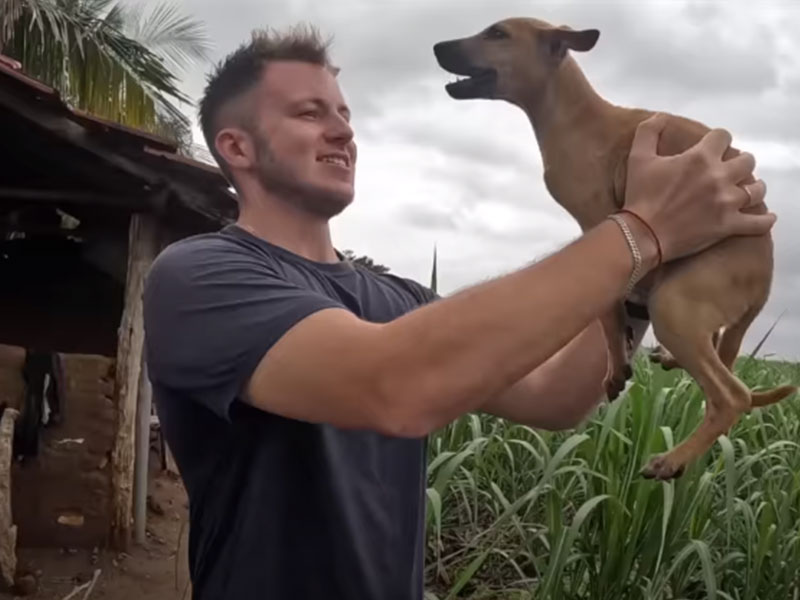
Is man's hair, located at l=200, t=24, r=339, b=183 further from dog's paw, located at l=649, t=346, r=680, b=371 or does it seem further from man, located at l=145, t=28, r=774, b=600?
dog's paw, located at l=649, t=346, r=680, b=371

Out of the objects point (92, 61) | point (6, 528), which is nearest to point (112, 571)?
point (6, 528)

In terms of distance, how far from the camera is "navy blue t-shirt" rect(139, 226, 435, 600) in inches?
56.2

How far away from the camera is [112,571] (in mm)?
5828

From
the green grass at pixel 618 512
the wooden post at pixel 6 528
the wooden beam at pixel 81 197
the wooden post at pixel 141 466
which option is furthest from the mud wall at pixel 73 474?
the green grass at pixel 618 512

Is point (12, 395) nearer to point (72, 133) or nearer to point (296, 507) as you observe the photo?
point (72, 133)

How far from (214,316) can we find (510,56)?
0.54 meters

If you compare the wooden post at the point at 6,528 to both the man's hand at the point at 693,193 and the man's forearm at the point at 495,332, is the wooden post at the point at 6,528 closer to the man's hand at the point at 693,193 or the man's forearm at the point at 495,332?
→ the man's forearm at the point at 495,332

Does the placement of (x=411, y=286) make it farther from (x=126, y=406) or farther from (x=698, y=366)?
(x=126, y=406)

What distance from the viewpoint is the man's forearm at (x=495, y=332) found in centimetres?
122

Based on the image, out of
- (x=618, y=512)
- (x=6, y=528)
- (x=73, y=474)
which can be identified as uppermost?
(x=618, y=512)

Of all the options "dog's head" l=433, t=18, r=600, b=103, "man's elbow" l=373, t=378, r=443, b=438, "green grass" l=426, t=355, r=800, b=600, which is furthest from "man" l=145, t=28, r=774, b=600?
"green grass" l=426, t=355, r=800, b=600

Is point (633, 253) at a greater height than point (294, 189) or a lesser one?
lesser

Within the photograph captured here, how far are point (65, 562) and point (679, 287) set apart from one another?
5362 mm

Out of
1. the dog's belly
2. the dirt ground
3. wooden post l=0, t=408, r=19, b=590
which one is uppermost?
the dog's belly
